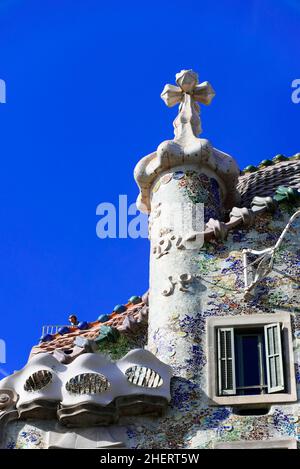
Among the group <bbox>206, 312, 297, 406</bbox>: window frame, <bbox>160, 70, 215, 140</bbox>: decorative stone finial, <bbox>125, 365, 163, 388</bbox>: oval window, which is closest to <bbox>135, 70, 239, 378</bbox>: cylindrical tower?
<bbox>160, 70, 215, 140</bbox>: decorative stone finial

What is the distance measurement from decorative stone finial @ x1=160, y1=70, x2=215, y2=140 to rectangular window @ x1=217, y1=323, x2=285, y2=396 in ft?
Result: 15.3

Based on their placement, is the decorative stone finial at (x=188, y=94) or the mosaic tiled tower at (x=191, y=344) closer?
the mosaic tiled tower at (x=191, y=344)

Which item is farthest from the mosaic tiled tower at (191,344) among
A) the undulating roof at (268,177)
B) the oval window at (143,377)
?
the undulating roof at (268,177)

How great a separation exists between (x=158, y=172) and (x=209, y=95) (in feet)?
6.68

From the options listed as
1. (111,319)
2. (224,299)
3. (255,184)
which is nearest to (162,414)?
(224,299)

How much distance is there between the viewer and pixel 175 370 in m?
18.1

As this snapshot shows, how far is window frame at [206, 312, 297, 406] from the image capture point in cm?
1761

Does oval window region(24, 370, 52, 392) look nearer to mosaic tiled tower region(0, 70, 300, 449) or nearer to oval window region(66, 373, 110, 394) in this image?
mosaic tiled tower region(0, 70, 300, 449)

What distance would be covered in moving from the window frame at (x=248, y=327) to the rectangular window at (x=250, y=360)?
62 mm

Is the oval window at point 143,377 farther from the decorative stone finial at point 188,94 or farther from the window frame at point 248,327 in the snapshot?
the decorative stone finial at point 188,94

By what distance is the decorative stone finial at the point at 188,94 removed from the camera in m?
21.7

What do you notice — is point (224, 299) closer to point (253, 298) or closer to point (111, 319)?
point (253, 298)

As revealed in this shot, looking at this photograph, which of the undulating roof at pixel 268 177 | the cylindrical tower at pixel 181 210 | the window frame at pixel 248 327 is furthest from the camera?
the undulating roof at pixel 268 177

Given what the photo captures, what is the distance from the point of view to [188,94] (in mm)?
21984
